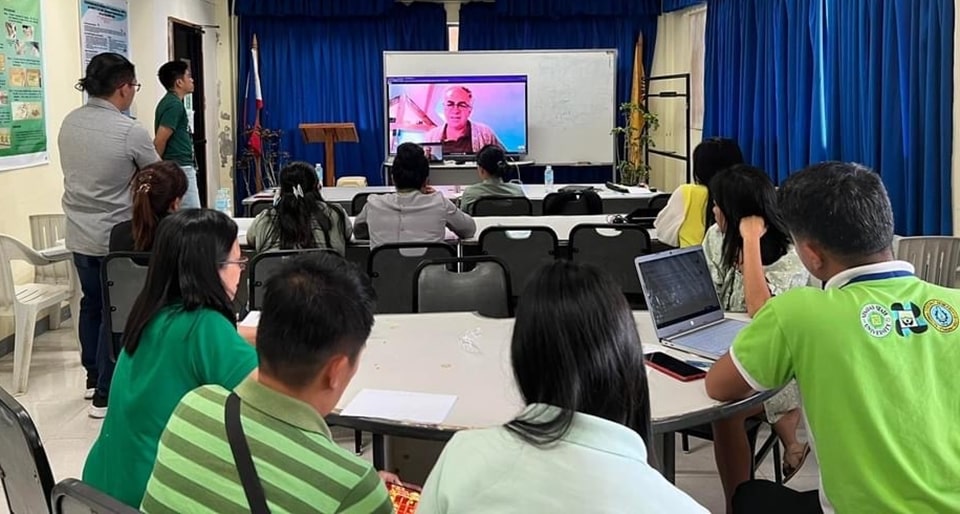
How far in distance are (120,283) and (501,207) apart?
252 centimetres

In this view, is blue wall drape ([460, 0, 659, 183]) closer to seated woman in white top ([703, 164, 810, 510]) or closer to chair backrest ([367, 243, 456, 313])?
chair backrest ([367, 243, 456, 313])

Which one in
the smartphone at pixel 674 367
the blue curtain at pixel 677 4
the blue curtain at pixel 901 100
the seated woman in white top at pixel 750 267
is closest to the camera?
the smartphone at pixel 674 367

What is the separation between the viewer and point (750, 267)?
8.71 feet

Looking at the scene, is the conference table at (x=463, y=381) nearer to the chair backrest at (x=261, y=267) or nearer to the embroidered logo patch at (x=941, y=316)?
the embroidered logo patch at (x=941, y=316)

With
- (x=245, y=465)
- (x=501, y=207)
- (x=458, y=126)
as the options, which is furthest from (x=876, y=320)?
(x=458, y=126)

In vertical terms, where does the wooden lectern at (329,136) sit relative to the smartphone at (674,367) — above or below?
above

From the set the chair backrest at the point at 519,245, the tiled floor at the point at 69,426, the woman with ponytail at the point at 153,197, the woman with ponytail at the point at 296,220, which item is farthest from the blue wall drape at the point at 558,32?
the woman with ponytail at the point at 153,197

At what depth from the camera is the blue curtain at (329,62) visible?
9.94m

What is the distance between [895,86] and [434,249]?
3034 mm

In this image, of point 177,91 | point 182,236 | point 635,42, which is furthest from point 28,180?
point 635,42

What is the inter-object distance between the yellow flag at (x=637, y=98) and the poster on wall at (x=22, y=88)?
235 inches

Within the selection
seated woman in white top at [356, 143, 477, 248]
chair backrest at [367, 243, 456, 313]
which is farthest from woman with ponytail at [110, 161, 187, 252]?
seated woman in white top at [356, 143, 477, 248]

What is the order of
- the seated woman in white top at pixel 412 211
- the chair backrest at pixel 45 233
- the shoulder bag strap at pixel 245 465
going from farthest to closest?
1. the chair backrest at pixel 45 233
2. the seated woman in white top at pixel 412 211
3. the shoulder bag strap at pixel 245 465

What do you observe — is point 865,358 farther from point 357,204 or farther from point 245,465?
point 357,204
